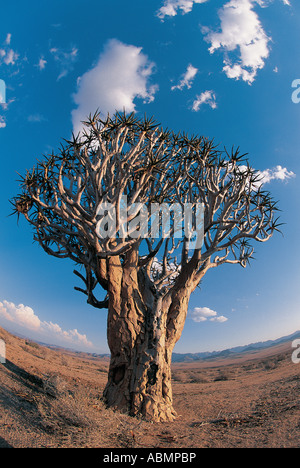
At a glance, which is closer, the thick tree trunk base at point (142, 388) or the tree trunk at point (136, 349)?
the thick tree trunk base at point (142, 388)

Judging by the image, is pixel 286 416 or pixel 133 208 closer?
pixel 286 416

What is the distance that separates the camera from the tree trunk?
7.21 meters

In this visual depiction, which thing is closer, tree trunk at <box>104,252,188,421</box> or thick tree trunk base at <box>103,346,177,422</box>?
thick tree trunk base at <box>103,346,177,422</box>

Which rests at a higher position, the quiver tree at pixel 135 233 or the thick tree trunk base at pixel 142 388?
the quiver tree at pixel 135 233

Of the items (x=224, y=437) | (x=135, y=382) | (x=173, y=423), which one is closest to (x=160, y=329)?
(x=135, y=382)

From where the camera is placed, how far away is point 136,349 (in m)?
7.80

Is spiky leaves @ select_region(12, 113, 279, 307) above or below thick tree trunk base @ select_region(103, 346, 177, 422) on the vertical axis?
above

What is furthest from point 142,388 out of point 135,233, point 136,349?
point 135,233

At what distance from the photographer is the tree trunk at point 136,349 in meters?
7.21

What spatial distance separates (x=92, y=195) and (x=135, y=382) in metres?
5.80

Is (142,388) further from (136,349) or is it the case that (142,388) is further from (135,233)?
(135,233)

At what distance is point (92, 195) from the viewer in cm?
912
